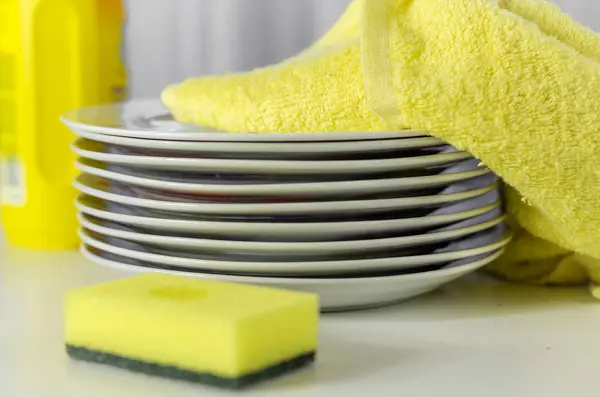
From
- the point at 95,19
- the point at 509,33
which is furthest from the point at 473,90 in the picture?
the point at 95,19

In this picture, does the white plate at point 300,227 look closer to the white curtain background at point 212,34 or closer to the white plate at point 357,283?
the white plate at point 357,283

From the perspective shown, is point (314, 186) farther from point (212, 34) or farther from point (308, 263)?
point (212, 34)

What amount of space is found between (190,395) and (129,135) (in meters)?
0.22

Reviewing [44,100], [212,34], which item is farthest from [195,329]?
[212,34]

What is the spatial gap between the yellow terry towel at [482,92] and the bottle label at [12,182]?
0.30 meters

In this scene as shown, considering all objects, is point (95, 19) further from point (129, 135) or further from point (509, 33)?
point (509, 33)

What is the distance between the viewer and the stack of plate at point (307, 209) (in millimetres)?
617

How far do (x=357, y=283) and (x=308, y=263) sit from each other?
1.4 inches

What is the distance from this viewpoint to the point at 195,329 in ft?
1.63

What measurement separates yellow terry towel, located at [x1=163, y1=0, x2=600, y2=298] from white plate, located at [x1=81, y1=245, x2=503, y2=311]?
8 centimetres

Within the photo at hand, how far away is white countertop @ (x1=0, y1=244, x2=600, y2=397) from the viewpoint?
52 centimetres

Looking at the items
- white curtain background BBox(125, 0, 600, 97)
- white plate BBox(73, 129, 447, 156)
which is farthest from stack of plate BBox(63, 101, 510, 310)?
white curtain background BBox(125, 0, 600, 97)

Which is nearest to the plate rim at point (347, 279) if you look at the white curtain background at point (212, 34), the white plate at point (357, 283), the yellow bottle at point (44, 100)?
the white plate at point (357, 283)

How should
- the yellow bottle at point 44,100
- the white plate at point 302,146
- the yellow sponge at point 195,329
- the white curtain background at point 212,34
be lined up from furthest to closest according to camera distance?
the white curtain background at point 212,34 → the yellow bottle at point 44,100 → the white plate at point 302,146 → the yellow sponge at point 195,329
